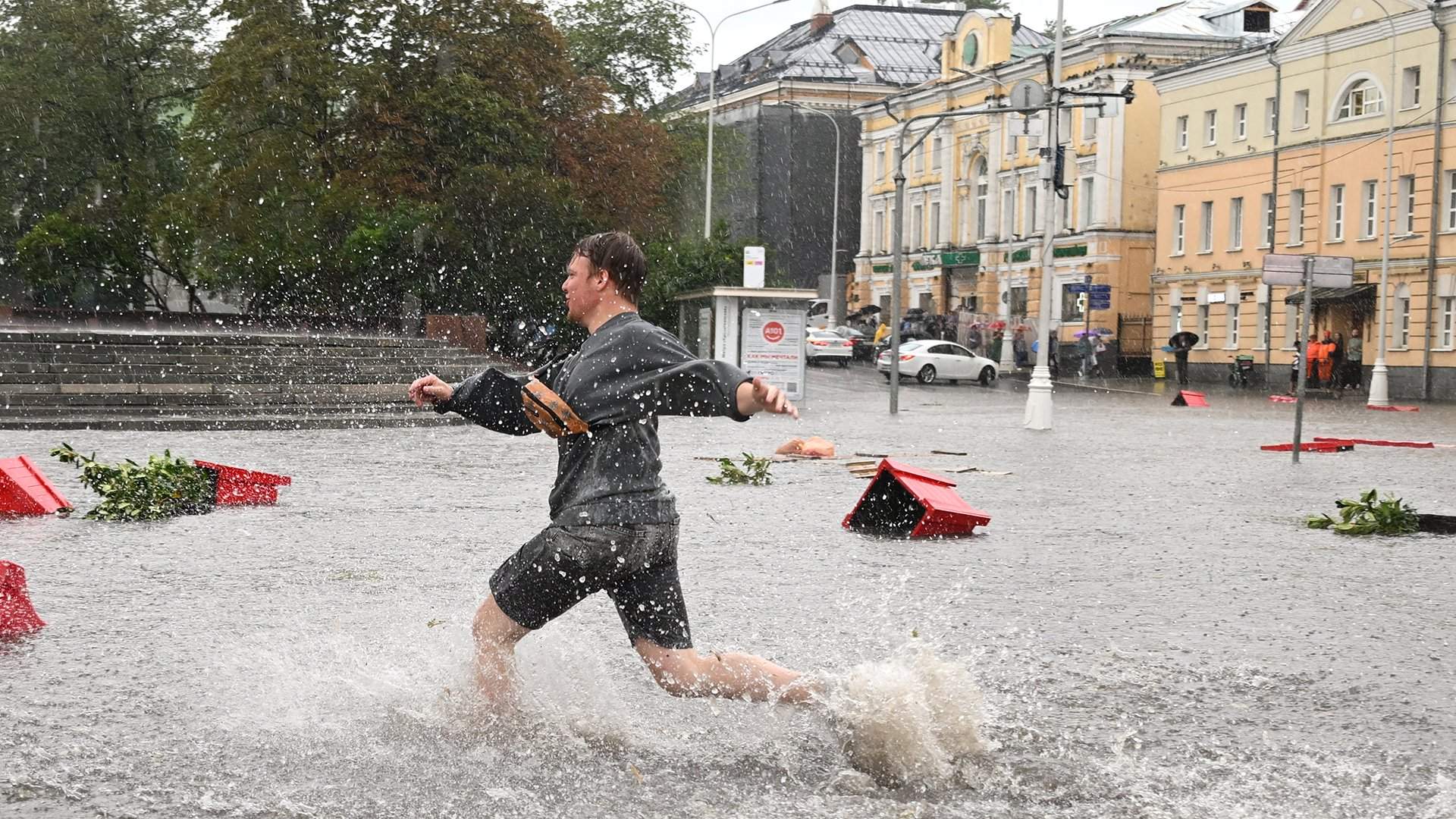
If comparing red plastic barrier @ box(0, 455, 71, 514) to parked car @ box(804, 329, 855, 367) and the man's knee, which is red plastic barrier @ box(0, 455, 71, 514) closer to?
the man's knee

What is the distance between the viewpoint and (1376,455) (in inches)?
882

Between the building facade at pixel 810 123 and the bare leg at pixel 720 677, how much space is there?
3220 inches

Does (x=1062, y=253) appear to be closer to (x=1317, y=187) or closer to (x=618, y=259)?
(x=1317, y=187)

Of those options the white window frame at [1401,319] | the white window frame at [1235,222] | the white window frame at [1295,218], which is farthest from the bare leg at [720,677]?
the white window frame at [1235,222]

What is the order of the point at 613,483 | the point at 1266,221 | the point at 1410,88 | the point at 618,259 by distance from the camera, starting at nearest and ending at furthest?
the point at 613,483 < the point at 618,259 < the point at 1410,88 < the point at 1266,221

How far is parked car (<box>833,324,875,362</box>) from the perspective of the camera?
69.4 m

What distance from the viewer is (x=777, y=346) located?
1411 inches

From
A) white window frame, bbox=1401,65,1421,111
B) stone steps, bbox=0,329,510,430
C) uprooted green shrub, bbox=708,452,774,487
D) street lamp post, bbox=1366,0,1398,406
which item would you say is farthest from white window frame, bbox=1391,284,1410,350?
uprooted green shrub, bbox=708,452,774,487

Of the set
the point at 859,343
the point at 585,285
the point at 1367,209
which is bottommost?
the point at 859,343

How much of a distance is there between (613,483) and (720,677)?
659 mm

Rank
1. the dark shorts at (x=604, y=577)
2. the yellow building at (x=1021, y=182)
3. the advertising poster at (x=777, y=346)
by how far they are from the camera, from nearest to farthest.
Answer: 1. the dark shorts at (x=604, y=577)
2. the advertising poster at (x=777, y=346)
3. the yellow building at (x=1021, y=182)

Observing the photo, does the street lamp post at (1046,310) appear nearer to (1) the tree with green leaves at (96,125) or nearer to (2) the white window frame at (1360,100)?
(2) the white window frame at (1360,100)

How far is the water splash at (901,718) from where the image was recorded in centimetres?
548

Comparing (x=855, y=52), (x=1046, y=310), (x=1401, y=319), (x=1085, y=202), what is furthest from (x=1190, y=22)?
(x=1046, y=310)
